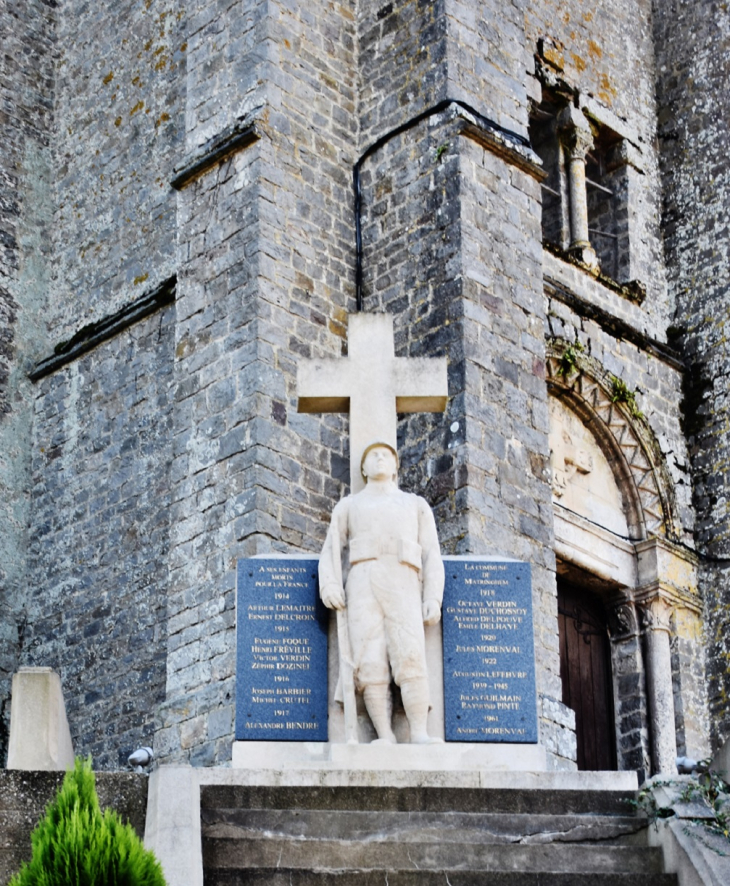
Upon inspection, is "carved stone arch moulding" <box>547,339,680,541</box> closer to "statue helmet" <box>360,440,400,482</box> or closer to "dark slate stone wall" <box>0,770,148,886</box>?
"statue helmet" <box>360,440,400,482</box>

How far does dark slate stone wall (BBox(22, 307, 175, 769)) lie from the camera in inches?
574

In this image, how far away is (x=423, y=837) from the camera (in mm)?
7699

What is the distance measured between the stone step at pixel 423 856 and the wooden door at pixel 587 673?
7.76 m

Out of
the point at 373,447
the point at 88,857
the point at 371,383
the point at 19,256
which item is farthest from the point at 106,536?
the point at 88,857

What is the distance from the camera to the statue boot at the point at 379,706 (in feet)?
30.3

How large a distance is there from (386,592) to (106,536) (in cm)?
633

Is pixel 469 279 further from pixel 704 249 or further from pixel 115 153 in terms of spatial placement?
pixel 704 249

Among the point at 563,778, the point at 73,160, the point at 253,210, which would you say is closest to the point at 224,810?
the point at 563,778

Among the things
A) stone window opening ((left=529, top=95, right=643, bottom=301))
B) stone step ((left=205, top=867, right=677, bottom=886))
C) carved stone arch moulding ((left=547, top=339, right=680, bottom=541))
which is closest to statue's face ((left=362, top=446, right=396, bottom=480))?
stone step ((left=205, top=867, right=677, bottom=886))

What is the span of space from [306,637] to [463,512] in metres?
3.82

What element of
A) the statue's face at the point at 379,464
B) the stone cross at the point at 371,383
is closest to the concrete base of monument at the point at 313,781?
the statue's face at the point at 379,464

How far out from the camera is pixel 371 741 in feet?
30.4

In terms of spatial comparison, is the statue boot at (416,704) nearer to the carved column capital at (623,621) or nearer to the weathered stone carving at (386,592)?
the weathered stone carving at (386,592)

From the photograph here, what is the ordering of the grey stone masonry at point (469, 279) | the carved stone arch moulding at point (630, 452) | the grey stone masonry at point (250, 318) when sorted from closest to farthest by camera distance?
1. the grey stone masonry at point (250, 318)
2. the grey stone masonry at point (469, 279)
3. the carved stone arch moulding at point (630, 452)
